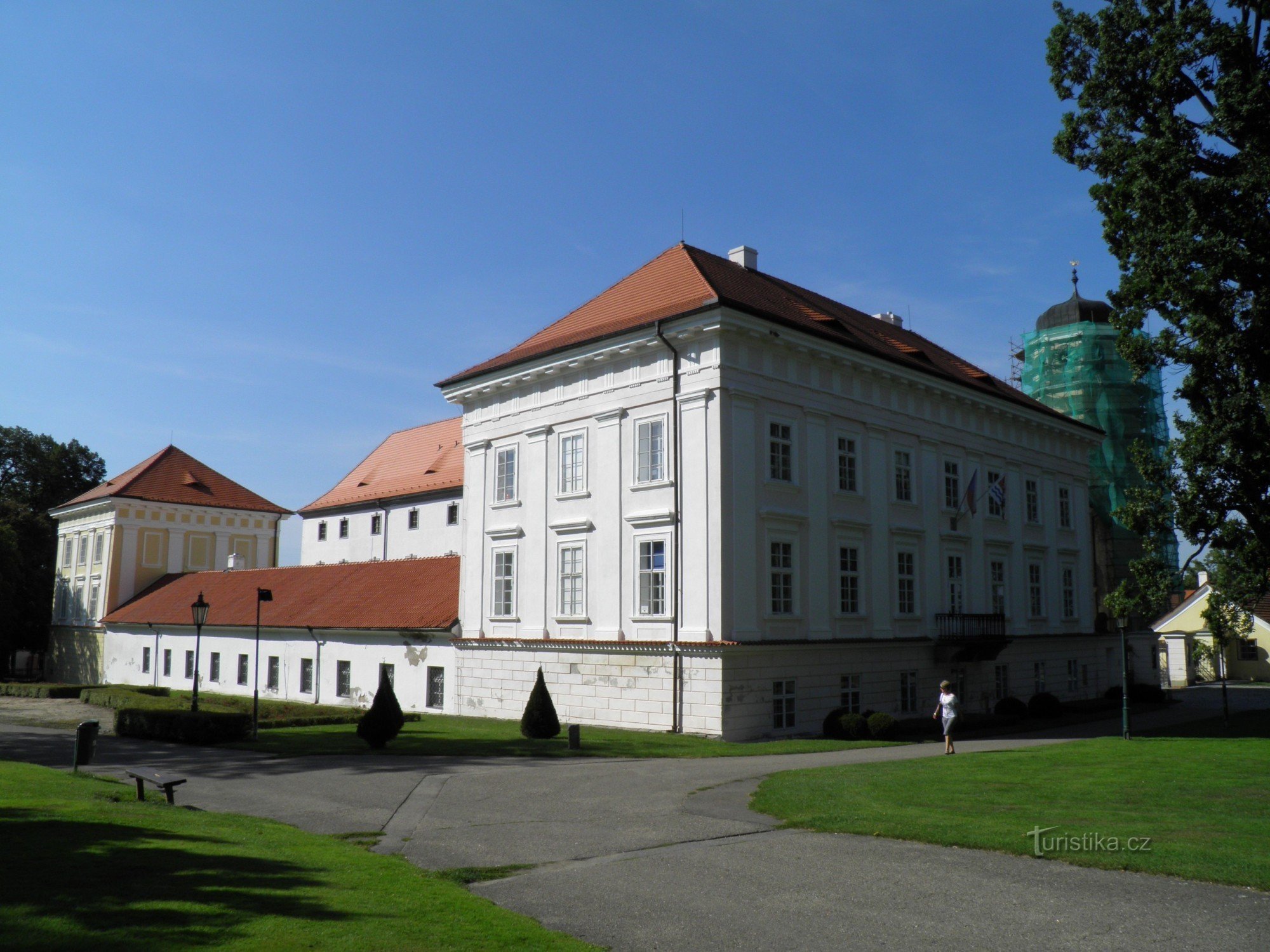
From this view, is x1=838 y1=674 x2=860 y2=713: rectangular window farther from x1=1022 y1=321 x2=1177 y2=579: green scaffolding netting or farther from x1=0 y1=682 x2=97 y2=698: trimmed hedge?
x1=0 y1=682 x2=97 y2=698: trimmed hedge

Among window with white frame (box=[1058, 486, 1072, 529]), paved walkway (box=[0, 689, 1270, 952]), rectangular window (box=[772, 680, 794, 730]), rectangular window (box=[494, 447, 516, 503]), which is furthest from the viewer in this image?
window with white frame (box=[1058, 486, 1072, 529])

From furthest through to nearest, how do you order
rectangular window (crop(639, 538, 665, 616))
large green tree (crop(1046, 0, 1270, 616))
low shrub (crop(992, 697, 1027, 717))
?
low shrub (crop(992, 697, 1027, 717)), rectangular window (crop(639, 538, 665, 616)), large green tree (crop(1046, 0, 1270, 616))

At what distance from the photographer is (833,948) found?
735 centimetres

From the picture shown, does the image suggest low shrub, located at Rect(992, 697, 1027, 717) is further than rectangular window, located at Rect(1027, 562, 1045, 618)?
No

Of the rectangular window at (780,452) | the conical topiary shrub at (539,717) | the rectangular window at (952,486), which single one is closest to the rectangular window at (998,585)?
the rectangular window at (952,486)

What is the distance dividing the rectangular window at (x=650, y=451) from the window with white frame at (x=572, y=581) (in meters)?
3.14

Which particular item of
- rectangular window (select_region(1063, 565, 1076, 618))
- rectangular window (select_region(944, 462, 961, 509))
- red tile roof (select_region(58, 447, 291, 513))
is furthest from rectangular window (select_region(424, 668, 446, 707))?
red tile roof (select_region(58, 447, 291, 513))

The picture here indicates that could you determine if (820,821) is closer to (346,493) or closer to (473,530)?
(473,530)

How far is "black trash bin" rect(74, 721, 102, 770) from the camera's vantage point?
1639 centimetres

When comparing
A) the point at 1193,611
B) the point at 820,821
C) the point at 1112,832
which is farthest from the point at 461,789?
the point at 1193,611

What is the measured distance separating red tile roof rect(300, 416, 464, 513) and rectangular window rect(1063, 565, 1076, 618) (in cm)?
2599

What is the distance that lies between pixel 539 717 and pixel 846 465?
11724 millimetres

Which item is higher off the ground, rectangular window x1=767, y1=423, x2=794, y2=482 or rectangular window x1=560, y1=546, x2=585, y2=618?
rectangular window x1=767, y1=423, x2=794, y2=482

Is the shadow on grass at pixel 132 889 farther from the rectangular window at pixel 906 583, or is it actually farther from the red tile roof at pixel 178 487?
the red tile roof at pixel 178 487
